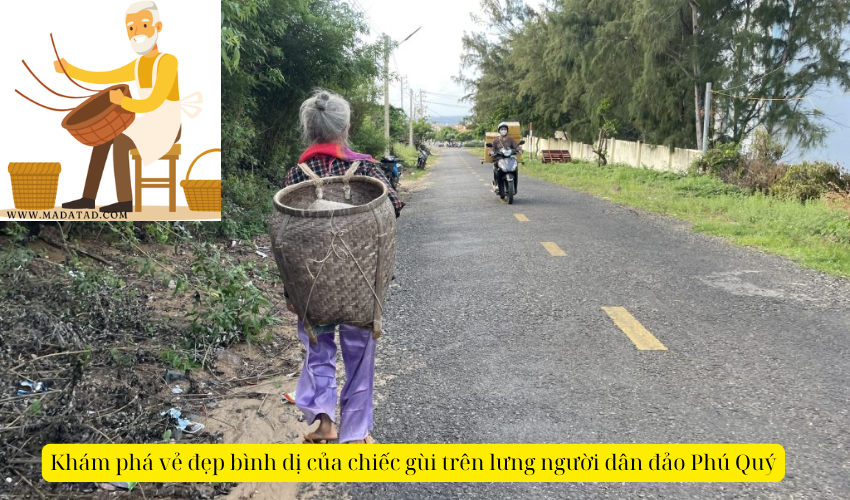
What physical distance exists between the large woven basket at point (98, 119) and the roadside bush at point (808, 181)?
1276cm

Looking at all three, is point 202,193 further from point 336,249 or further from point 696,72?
point 696,72

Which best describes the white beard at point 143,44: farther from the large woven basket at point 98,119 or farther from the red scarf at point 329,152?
the red scarf at point 329,152

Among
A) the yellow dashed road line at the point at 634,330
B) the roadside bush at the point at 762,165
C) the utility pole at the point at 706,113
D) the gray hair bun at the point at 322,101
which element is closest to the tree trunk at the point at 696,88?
the utility pole at the point at 706,113

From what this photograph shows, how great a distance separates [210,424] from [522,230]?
24.7 ft

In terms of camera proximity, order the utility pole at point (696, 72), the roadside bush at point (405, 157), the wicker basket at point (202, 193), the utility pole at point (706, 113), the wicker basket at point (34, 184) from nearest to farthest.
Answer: the wicker basket at point (34, 184)
the wicker basket at point (202, 193)
the utility pole at point (706, 113)
the utility pole at point (696, 72)
the roadside bush at point (405, 157)

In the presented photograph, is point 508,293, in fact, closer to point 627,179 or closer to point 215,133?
point 215,133

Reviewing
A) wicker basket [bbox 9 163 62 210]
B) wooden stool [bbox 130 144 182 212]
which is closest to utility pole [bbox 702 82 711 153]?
wooden stool [bbox 130 144 182 212]

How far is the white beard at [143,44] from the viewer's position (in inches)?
245

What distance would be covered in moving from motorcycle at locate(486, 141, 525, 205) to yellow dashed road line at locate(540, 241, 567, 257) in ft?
16.4

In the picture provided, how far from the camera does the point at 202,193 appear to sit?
752cm

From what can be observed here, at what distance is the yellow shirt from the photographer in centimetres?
605

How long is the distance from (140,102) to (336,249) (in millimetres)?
4229

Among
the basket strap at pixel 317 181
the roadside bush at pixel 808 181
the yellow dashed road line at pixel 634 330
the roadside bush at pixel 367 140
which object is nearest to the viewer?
the basket strap at pixel 317 181

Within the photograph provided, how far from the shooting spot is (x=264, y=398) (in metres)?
4.29
